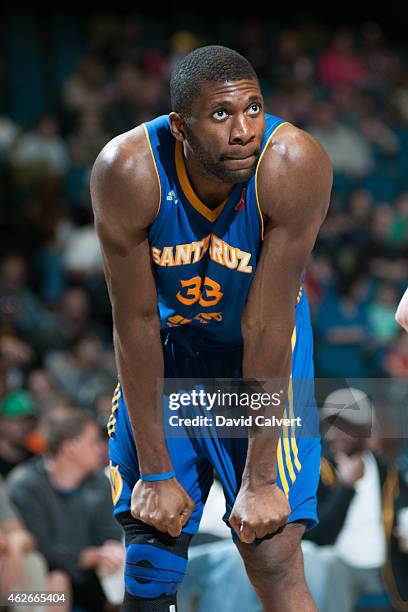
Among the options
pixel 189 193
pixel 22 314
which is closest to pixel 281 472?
pixel 189 193

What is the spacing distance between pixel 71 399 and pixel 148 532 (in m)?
3.85

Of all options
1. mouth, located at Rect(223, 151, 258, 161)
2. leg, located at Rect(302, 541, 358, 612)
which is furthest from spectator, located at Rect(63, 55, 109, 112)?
mouth, located at Rect(223, 151, 258, 161)

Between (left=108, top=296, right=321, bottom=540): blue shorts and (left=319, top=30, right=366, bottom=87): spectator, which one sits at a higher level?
(left=319, top=30, right=366, bottom=87): spectator

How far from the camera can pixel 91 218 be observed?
8.34 m

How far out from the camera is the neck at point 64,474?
4.65 m

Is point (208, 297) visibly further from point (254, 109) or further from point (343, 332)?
point (343, 332)

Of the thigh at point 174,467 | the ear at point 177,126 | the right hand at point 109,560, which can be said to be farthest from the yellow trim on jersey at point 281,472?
the right hand at point 109,560

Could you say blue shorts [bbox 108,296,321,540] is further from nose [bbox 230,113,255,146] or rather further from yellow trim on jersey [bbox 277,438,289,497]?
nose [bbox 230,113,255,146]

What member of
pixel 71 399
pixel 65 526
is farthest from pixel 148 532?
pixel 71 399

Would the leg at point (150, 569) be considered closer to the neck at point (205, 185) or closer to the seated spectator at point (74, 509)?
the neck at point (205, 185)

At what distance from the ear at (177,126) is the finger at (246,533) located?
1.08 metres

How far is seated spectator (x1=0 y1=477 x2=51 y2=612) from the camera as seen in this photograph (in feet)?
13.0

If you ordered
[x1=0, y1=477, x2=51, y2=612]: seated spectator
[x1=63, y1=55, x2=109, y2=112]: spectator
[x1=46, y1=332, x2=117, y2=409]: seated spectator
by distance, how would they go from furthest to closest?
[x1=63, y1=55, x2=109, y2=112]: spectator → [x1=46, y1=332, x2=117, y2=409]: seated spectator → [x1=0, y1=477, x2=51, y2=612]: seated spectator

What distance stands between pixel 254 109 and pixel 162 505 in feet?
3.72
